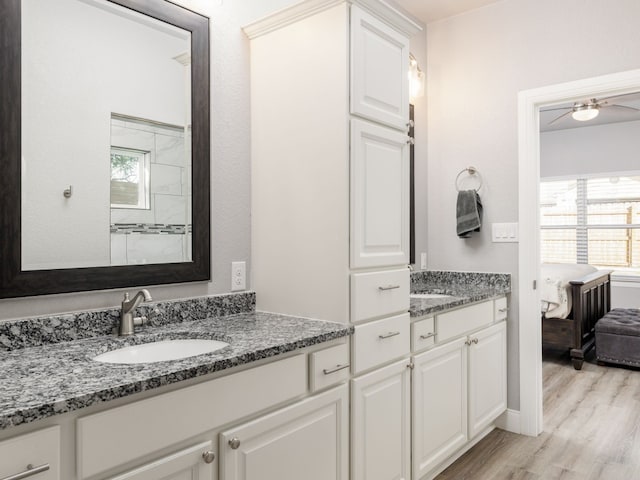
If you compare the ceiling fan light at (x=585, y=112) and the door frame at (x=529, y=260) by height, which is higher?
the ceiling fan light at (x=585, y=112)

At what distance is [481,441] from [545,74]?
218cm

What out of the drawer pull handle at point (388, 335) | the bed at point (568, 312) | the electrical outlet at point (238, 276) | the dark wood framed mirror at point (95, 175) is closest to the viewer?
the dark wood framed mirror at point (95, 175)

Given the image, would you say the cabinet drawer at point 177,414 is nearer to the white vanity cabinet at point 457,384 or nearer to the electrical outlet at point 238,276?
the electrical outlet at point 238,276

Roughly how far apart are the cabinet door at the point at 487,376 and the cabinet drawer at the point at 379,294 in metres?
0.73

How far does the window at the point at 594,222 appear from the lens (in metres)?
6.52

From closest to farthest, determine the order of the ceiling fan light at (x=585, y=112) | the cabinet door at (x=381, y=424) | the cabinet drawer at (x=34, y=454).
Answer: the cabinet drawer at (x=34, y=454), the cabinet door at (x=381, y=424), the ceiling fan light at (x=585, y=112)

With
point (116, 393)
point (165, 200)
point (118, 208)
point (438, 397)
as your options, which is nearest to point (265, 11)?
point (165, 200)

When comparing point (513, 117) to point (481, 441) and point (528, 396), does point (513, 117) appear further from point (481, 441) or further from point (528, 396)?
point (481, 441)

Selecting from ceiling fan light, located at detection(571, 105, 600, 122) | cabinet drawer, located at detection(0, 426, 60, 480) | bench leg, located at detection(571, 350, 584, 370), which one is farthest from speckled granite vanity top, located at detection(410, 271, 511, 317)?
ceiling fan light, located at detection(571, 105, 600, 122)

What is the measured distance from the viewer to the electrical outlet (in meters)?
2.02

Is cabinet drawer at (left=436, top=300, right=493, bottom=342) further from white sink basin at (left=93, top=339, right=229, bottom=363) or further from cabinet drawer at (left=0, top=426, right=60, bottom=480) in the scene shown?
cabinet drawer at (left=0, top=426, right=60, bottom=480)

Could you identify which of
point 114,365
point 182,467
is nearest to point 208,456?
point 182,467

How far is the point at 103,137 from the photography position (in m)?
1.61

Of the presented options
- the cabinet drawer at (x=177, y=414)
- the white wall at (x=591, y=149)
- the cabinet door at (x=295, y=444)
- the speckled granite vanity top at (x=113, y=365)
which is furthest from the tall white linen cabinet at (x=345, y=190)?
the white wall at (x=591, y=149)
